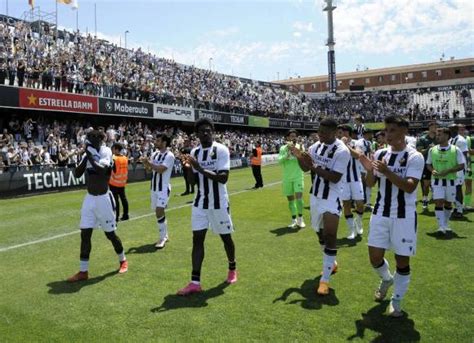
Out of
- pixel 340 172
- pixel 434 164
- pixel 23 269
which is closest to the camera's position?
pixel 340 172

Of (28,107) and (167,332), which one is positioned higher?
(28,107)

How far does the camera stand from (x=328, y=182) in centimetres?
590

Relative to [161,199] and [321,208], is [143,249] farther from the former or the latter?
[321,208]

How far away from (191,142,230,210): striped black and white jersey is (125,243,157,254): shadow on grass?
2.87 meters

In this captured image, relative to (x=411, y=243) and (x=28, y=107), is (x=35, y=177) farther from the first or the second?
(x=411, y=243)

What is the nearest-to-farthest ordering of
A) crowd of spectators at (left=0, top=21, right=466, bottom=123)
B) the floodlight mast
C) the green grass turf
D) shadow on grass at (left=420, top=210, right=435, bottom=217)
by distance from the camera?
the green grass turf, shadow on grass at (left=420, top=210, right=435, bottom=217), crowd of spectators at (left=0, top=21, right=466, bottom=123), the floodlight mast

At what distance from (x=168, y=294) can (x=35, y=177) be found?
1555 cm

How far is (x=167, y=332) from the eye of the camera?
15.5ft

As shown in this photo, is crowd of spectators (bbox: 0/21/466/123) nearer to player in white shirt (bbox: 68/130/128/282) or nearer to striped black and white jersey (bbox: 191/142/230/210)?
player in white shirt (bbox: 68/130/128/282)

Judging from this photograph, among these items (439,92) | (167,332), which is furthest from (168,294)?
(439,92)

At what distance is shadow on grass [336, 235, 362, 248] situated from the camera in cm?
850

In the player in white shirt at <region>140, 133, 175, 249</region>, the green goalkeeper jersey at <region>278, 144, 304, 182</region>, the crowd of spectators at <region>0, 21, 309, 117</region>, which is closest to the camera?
the player in white shirt at <region>140, 133, 175, 249</region>

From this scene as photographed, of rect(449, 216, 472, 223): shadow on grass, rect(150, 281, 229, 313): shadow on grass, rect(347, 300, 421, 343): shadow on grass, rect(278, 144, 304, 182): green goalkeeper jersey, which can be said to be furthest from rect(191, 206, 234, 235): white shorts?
rect(449, 216, 472, 223): shadow on grass

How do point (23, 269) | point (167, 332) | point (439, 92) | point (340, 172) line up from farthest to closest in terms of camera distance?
point (439, 92) → point (23, 269) → point (340, 172) → point (167, 332)
